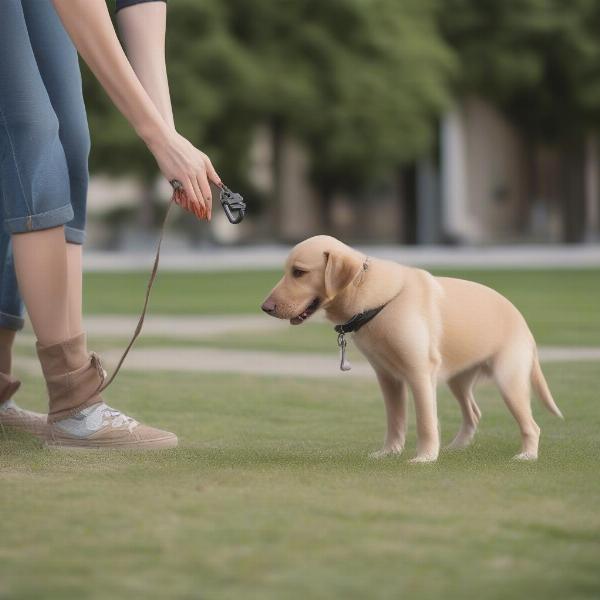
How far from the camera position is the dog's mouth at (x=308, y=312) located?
543 centimetres

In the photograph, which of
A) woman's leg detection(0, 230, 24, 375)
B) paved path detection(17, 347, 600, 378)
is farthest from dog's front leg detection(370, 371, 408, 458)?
paved path detection(17, 347, 600, 378)

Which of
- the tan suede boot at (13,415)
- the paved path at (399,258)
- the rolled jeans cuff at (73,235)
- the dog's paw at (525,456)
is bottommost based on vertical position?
the paved path at (399,258)

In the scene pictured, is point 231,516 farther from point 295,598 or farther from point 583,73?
point 583,73

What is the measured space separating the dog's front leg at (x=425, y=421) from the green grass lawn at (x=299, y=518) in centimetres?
9

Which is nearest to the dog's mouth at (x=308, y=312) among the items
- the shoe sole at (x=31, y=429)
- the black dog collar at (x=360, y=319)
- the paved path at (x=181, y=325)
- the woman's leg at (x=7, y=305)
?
the black dog collar at (x=360, y=319)

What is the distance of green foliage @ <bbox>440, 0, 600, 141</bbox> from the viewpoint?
101ft

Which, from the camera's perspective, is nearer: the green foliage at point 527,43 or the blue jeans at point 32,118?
the blue jeans at point 32,118

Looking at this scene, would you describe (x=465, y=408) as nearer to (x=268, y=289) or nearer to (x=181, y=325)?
(x=181, y=325)

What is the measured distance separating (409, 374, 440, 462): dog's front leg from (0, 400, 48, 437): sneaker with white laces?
1503 mm

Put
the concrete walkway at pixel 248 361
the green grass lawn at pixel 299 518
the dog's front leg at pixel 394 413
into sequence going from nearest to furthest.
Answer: the green grass lawn at pixel 299 518
the dog's front leg at pixel 394 413
the concrete walkway at pixel 248 361

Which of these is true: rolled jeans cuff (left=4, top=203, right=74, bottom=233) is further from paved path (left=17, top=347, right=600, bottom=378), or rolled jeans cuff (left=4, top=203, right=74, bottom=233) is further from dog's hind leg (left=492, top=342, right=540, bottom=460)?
paved path (left=17, top=347, right=600, bottom=378)

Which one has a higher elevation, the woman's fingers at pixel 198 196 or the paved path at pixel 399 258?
the woman's fingers at pixel 198 196

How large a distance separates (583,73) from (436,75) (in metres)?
3.65

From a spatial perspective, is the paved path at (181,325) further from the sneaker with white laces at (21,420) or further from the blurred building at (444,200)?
the blurred building at (444,200)
